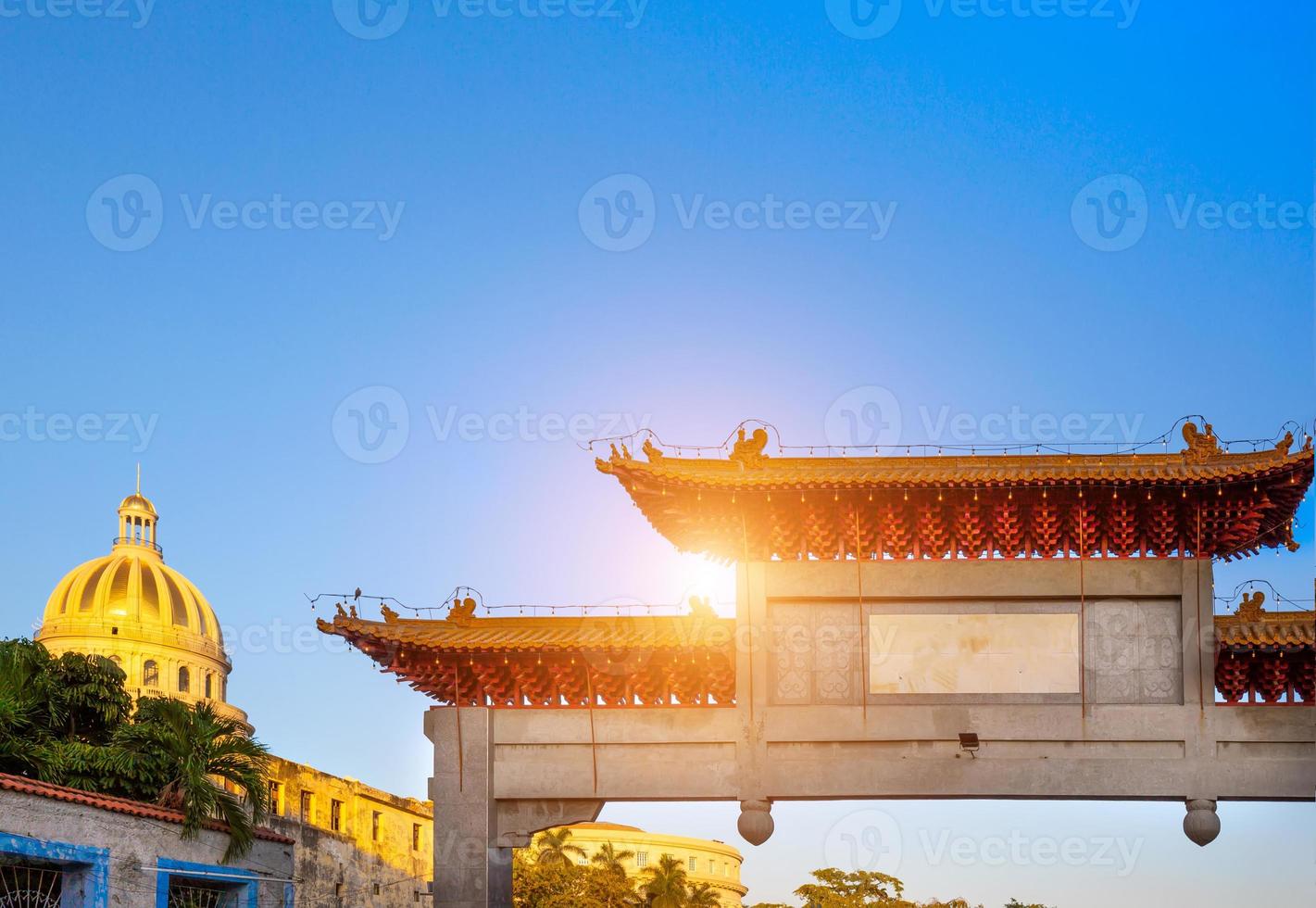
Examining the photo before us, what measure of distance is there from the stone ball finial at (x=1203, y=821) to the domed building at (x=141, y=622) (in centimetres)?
5311

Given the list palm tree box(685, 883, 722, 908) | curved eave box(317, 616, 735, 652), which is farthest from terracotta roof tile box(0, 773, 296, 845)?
palm tree box(685, 883, 722, 908)

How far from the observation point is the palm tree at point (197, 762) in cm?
2052

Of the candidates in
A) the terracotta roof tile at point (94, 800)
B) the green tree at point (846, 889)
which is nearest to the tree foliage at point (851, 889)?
the green tree at point (846, 889)

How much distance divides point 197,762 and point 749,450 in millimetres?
8741

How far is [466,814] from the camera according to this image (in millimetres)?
21609

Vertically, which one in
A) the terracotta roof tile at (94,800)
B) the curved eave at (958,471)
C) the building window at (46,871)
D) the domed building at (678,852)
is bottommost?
the domed building at (678,852)

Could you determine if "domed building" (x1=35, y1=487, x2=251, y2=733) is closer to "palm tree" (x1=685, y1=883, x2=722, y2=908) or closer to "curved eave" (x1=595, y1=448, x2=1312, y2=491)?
"palm tree" (x1=685, y1=883, x2=722, y2=908)

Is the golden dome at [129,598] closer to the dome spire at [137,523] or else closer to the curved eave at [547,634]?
the dome spire at [137,523]

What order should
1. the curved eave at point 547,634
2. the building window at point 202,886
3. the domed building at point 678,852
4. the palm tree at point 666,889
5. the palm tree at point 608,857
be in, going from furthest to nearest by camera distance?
the domed building at point 678,852 → the palm tree at point 608,857 → the palm tree at point 666,889 → the curved eave at point 547,634 → the building window at point 202,886

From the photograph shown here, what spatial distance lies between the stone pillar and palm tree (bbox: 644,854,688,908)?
4036 centimetres

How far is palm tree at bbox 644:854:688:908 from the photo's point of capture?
60.7 metres

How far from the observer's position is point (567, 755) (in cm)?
2180

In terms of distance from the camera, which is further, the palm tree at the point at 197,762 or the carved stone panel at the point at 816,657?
the carved stone panel at the point at 816,657

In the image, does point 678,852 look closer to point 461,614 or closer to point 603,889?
point 603,889
